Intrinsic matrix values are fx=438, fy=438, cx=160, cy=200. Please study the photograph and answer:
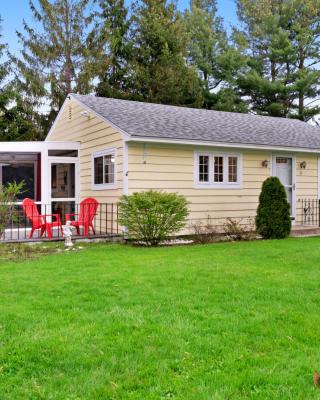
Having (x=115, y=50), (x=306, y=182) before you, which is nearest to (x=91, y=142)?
(x=306, y=182)

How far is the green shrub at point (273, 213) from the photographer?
1092 centimetres

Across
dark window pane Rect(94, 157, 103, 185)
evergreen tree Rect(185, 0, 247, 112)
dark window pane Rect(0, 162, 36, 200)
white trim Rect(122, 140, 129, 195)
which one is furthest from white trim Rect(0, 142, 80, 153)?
evergreen tree Rect(185, 0, 247, 112)

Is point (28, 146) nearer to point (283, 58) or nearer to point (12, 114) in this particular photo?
point (12, 114)

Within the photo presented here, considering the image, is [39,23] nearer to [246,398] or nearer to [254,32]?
[254,32]

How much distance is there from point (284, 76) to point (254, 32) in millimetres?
3818

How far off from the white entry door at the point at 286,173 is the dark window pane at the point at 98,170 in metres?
5.17

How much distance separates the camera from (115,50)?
2547 cm

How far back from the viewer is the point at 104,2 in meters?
26.7

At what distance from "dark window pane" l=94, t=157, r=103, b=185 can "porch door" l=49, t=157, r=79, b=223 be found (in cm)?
103

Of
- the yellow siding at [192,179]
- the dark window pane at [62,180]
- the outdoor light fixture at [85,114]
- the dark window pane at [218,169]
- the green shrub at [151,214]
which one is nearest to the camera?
the green shrub at [151,214]

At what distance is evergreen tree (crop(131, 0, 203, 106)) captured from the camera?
24.7 meters

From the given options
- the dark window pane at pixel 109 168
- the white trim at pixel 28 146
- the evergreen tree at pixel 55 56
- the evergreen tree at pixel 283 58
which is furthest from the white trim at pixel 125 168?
the evergreen tree at pixel 283 58

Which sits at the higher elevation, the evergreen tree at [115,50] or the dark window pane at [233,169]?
the evergreen tree at [115,50]

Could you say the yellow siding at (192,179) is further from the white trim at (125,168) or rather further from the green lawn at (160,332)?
the green lawn at (160,332)
